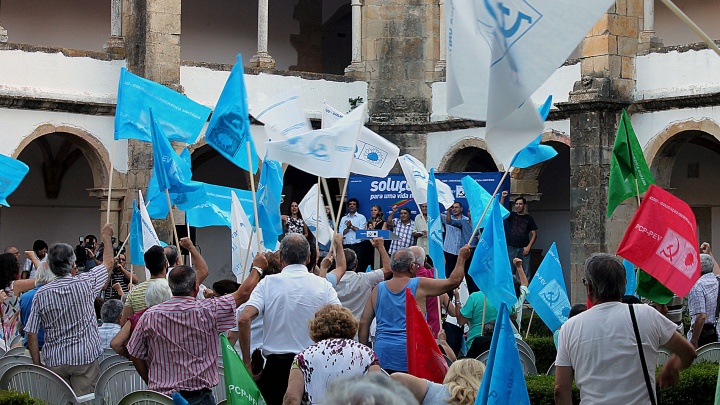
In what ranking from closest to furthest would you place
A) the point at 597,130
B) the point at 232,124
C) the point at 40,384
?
the point at 40,384 < the point at 232,124 < the point at 597,130

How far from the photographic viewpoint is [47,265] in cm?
841

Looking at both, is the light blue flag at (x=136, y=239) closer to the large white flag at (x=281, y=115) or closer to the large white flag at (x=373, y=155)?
the large white flag at (x=281, y=115)

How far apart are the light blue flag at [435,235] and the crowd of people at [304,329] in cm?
48

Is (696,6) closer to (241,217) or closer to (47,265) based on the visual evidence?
(241,217)

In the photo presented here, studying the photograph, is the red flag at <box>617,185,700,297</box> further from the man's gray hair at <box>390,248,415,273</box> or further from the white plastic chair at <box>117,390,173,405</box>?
the white plastic chair at <box>117,390,173,405</box>

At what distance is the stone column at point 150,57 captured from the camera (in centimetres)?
1950

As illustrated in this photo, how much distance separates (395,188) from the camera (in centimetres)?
1947

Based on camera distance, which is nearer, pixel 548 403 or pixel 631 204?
Answer: pixel 548 403

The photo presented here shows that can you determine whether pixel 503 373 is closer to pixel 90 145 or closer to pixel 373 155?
pixel 373 155

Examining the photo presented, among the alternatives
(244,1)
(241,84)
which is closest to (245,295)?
(241,84)

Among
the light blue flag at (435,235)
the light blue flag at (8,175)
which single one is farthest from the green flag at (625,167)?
the light blue flag at (8,175)

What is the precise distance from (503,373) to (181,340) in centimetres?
202

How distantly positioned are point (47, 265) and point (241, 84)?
2.77 metres

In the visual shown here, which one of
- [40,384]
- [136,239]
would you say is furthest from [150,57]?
[40,384]
